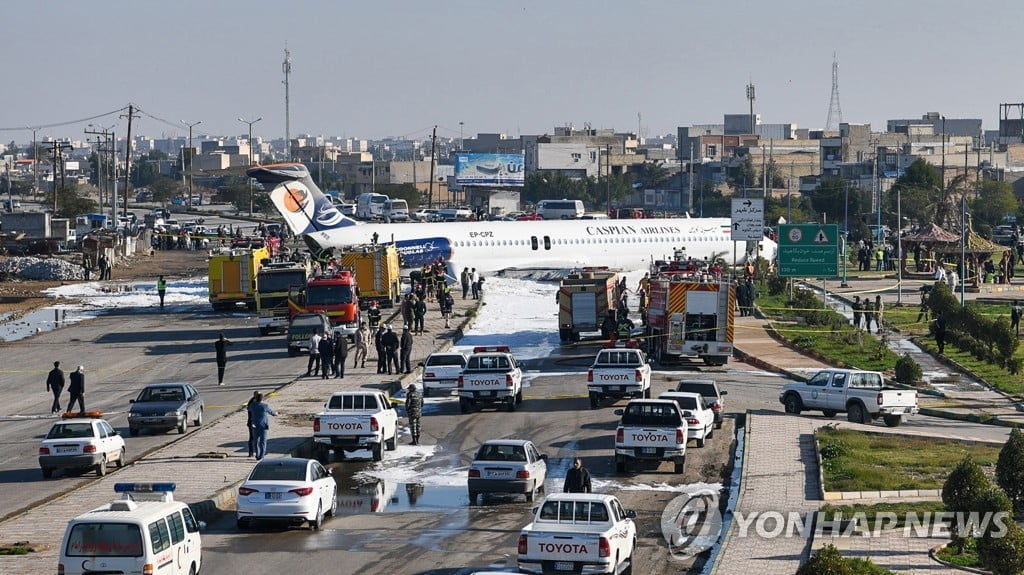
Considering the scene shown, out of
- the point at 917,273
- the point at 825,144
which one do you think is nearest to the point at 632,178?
the point at 825,144

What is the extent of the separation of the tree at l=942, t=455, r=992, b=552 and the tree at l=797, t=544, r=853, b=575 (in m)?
4.50

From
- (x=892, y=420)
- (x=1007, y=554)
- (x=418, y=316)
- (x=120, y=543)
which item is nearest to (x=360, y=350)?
(x=418, y=316)

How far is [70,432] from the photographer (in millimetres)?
26406

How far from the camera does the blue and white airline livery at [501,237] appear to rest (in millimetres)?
68062

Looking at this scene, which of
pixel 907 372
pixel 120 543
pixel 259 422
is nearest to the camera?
pixel 120 543

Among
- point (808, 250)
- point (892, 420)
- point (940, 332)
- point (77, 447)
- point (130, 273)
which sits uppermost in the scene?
point (808, 250)

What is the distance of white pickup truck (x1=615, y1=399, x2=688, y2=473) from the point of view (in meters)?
26.3

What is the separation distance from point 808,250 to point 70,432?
35560 millimetres

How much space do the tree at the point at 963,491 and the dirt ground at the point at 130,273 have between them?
4889cm

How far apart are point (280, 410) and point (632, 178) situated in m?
163

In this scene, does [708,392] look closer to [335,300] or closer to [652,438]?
[652,438]

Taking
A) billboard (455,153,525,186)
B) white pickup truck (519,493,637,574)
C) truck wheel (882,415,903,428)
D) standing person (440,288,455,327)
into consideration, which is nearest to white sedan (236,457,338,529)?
white pickup truck (519,493,637,574)

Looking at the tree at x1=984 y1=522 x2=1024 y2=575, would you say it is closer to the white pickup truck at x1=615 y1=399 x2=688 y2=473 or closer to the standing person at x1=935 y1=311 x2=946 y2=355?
the white pickup truck at x1=615 y1=399 x2=688 y2=473

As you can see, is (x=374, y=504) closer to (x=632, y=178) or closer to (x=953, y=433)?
(x=953, y=433)
